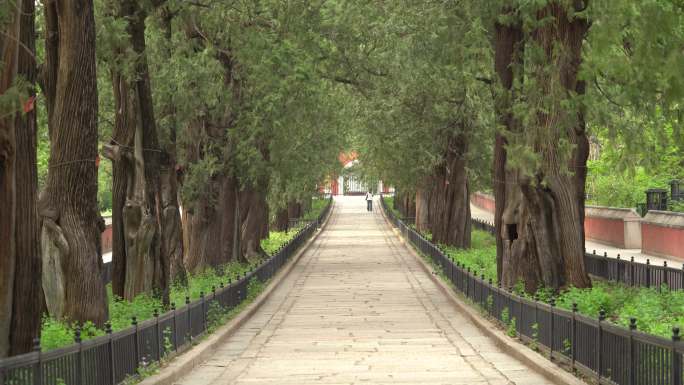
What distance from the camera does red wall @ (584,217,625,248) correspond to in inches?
1905

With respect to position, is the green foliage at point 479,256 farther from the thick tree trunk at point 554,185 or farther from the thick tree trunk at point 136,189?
the thick tree trunk at point 136,189

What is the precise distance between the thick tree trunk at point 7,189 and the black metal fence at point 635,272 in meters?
14.3

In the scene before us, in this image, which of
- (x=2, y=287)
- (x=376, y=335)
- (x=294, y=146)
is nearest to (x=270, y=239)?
(x=294, y=146)

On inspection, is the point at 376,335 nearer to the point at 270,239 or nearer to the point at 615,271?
the point at 615,271

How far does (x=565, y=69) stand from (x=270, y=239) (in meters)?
38.8

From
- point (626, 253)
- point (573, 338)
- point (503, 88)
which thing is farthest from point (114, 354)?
point (626, 253)

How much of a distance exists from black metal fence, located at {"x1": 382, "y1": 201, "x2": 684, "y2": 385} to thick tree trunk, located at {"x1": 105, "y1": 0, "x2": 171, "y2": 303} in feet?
22.8

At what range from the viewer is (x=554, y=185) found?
22.9m

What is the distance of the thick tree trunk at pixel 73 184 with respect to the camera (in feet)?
59.9

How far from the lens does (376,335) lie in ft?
73.8

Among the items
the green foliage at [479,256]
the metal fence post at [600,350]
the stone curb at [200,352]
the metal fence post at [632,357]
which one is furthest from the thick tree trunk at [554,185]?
the metal fence post at [632,357]

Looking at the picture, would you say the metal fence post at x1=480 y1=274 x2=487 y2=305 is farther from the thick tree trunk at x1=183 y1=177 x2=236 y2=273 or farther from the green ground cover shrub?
the thick tree trunk at x1=183 y1=177 x2=236 y2=273

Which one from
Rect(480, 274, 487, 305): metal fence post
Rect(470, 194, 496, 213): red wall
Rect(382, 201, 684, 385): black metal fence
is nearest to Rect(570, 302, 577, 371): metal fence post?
Rect(382, 201, 684, 385): black metal fence

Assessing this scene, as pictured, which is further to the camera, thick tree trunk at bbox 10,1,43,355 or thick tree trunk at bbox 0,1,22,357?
thick tree trunk at bbox 10,1,43,355
